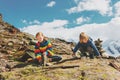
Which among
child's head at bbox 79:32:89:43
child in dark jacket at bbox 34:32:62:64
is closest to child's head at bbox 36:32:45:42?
child in dark jacket at bbox 34:32:62:64

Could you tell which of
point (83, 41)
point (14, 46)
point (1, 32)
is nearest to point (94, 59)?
point (83, 41)

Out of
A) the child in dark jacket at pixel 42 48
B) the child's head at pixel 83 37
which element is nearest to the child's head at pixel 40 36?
the child in dark jacket at pixel 42 48

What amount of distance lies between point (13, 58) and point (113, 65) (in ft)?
32.8

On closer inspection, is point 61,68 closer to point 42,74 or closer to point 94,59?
point 42,74

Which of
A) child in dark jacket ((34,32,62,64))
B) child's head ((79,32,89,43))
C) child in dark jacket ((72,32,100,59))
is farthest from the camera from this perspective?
child in dark jacket ((72,32,100,59))

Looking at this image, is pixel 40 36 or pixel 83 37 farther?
pixel 83 37

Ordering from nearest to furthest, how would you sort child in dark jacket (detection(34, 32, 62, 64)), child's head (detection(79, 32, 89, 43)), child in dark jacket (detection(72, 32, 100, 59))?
child in dark jacket (detection(34, 32, 62, 64)) → child's head (detection(79, 32, 89, 43)) → child in dark jacket (detection(72, 32, 100, 59))

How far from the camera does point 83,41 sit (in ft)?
71.0

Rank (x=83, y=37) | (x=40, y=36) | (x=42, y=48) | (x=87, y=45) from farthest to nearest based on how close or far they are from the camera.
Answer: (x=87, y=45) < (x=83, y=37) < (x=42, y=48) < (x=40, y=36)

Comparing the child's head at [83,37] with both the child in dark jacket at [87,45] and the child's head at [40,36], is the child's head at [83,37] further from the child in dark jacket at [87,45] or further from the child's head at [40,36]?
the child's head at [40,36]

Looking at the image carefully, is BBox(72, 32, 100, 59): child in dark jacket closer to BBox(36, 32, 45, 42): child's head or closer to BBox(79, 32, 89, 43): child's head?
BBox(79, 32, 89, 43): child's head

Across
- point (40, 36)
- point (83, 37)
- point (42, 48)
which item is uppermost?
point (40, 36)

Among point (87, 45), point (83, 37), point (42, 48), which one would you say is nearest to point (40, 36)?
point (42, 48)

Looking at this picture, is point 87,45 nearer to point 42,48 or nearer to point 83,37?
point 83,37
